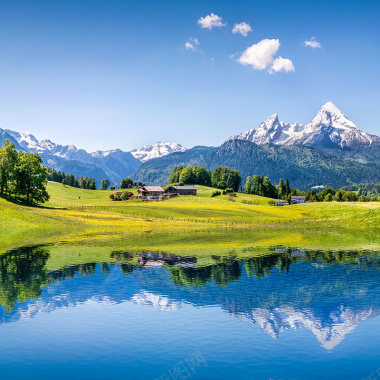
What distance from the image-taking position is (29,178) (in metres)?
124

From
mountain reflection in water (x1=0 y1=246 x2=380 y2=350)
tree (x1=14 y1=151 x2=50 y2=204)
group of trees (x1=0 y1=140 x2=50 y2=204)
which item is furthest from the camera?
tree (x1=14 y1=151 x2=50 y2=204)

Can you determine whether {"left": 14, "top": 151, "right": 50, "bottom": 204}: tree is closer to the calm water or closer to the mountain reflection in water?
the mountain reflection in water

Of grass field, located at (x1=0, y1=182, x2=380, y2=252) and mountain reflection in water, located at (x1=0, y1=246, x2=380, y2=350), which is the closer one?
mountain reflection in water, located at (x1=0, y1=246, x2=380, y2=350)

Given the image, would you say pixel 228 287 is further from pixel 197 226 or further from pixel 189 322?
pixel 197 226

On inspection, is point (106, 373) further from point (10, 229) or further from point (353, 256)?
point (10, 229)

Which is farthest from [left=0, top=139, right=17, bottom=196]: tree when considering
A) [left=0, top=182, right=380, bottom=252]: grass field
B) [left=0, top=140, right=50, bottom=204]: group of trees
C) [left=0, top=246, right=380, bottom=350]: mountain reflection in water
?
[left=0, top=246, right=380, bottom=350]: mountain reflection in water

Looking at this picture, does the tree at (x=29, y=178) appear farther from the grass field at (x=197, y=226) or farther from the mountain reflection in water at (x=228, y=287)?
the mountain reflection in water at (x=228, y=287)

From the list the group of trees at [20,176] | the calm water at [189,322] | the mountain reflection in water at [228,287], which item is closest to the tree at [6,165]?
the group of trees at [20,176]

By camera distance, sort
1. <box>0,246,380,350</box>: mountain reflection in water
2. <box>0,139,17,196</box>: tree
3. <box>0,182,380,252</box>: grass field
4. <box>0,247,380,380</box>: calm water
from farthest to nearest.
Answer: <box>0,139,17,196</box>: tree, <box>0,182,380,252</box>: grass field, <box>0,246,380,350</box>: mountain reflection in water, <box>0,247,380,380</box>: calm water

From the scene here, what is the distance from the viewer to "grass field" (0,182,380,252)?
236 feet

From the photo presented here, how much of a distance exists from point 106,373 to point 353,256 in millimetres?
44731

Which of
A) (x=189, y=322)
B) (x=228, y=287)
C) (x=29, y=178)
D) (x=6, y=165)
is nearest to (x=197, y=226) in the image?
(x=29, y=178)

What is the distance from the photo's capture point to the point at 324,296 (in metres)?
33.4

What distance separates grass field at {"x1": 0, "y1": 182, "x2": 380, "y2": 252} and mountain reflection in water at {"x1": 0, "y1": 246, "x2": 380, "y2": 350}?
14.4 meters
